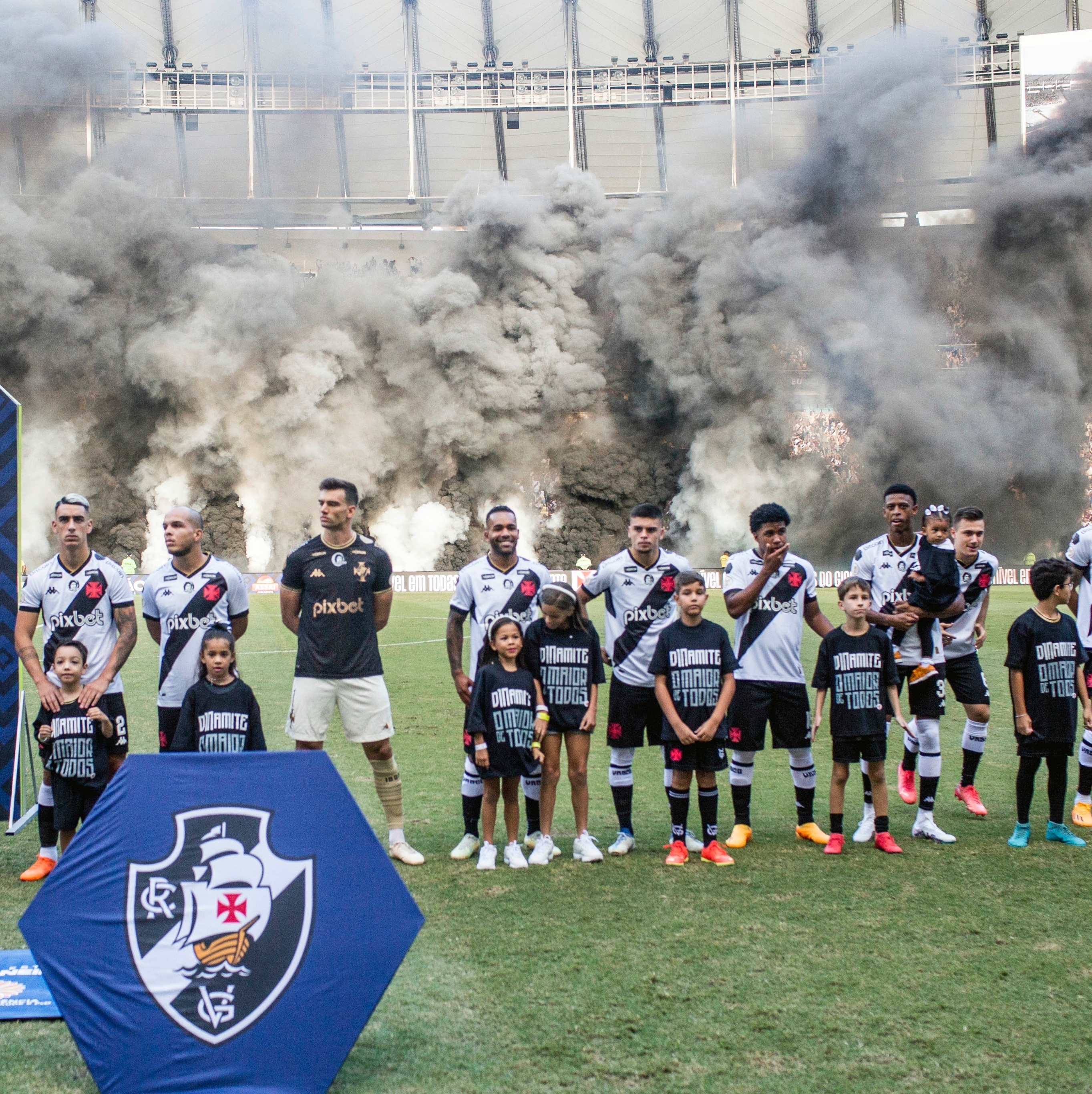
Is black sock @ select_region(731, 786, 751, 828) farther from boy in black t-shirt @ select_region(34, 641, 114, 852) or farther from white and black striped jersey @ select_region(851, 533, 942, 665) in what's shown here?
boy in black t-shirt @ select_region(34, 641, 114, 852)

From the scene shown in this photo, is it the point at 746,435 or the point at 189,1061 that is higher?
the point at 746,435

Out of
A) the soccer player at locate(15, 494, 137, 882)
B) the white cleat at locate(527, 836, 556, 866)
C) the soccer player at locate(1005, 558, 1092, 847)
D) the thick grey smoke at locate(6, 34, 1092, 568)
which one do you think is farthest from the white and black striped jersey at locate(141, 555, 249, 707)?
the thick grey smoke at locate(6, 34, 1092, 568)

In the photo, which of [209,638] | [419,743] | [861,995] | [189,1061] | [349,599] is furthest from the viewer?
[419,743]

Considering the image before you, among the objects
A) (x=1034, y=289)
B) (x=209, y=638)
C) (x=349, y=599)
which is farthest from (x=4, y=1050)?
(x=1034, y=289)

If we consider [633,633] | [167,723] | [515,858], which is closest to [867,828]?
[633,633]

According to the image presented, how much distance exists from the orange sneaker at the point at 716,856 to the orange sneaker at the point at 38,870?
2.96 m

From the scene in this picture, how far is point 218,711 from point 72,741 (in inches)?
29.4

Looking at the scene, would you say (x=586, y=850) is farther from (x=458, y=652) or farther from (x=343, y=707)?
(x=343, y=707)

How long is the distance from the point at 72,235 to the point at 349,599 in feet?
119

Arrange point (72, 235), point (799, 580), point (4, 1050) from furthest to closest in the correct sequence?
point (72, 235) → point (799, 580) → point (4, 1050)

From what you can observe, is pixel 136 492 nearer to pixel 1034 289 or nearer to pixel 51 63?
pixel 51 63

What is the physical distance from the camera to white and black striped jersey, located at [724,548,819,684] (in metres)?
5.25

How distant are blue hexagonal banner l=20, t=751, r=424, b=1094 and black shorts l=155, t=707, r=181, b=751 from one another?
7.48 feet

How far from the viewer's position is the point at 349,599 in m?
4.89
